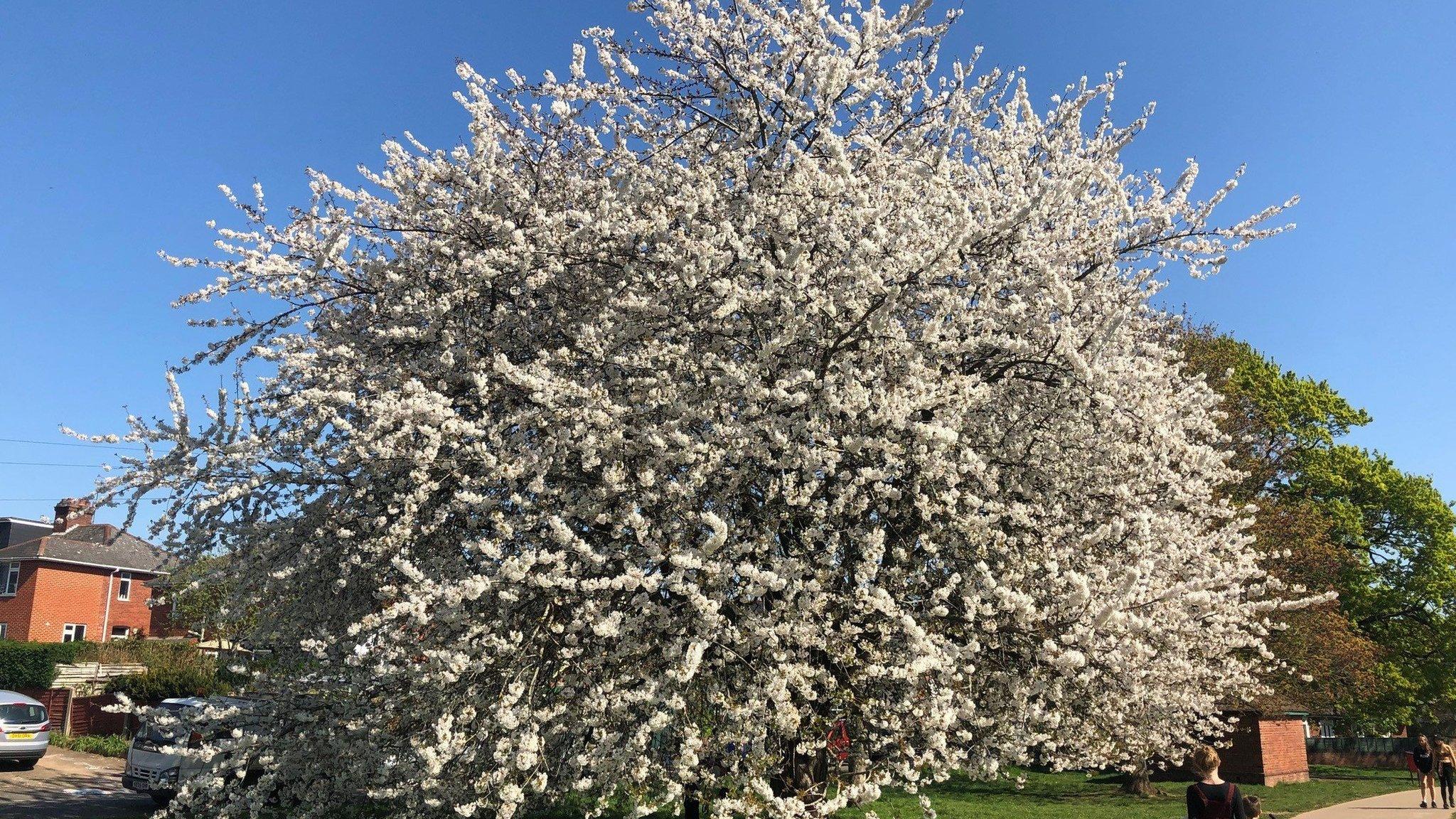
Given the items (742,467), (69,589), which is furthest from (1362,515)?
(69,589)

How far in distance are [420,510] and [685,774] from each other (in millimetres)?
3424

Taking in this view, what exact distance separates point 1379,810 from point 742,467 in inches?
650

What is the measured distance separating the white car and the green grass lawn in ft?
59.4

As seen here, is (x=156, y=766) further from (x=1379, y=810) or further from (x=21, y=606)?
(x=21, y=606)

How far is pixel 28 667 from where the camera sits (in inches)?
1075

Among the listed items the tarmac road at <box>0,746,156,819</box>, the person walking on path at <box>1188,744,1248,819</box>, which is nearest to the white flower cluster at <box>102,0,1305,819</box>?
the person walking on path at <box>1188,744,1248,819</box>

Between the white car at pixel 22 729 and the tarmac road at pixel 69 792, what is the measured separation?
0.37 meters

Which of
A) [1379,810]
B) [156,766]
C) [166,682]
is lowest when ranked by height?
[1379,810]

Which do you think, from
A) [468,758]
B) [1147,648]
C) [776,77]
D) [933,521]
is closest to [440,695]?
[468,758]

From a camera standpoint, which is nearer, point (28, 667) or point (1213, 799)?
point (1213, 799)

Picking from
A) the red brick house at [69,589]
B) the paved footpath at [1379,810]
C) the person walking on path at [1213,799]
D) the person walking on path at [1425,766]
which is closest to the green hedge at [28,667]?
the red brick house at [69,589]

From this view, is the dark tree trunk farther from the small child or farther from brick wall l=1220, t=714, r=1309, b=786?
the small child

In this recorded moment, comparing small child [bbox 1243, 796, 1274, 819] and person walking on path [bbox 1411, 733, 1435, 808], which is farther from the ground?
small child [bbox 1243, 796, 1274, 819]

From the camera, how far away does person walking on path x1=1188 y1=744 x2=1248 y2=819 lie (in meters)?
7.03
